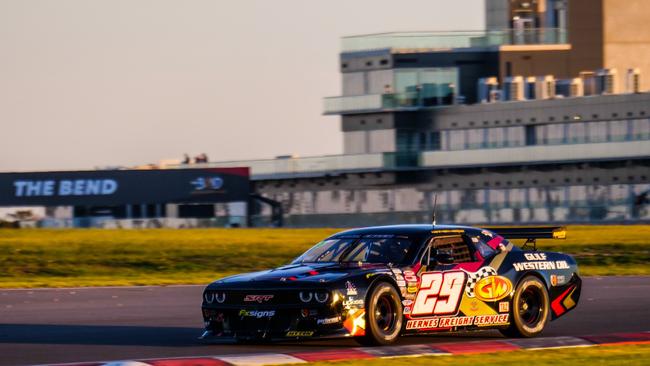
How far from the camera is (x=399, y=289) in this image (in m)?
14.4

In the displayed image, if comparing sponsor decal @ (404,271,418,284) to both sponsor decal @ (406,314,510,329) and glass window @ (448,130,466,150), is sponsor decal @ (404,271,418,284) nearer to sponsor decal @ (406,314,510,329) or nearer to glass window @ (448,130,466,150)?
sponsor decal @ (406,314,510,329)

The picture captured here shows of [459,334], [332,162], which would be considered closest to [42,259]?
[459,334]

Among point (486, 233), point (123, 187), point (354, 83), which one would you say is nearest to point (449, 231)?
point (486, 233)

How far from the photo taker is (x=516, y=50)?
73.3 meters

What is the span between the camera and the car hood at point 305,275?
14.0 metres

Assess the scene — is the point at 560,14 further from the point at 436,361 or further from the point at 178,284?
the point at 436,361

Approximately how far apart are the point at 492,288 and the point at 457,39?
5773 centimetres

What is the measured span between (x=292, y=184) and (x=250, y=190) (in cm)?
297

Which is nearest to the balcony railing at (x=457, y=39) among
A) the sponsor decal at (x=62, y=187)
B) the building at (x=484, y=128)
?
the building at (x=484, y=128)

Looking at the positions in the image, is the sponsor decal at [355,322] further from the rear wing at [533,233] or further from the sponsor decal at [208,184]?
the sponsor decal at [208,184]

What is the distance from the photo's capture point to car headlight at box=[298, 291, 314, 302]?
45.5ft

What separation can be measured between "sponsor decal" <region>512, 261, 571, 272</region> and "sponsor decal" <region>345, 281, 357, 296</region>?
2565 millimetres

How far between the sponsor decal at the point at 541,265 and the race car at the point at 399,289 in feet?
0.05

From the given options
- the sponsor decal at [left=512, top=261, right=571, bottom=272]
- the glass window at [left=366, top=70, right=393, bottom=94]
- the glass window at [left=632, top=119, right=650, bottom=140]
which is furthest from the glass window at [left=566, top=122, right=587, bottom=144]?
the sponsor decal at [left=512, top=261, right=571, bottom=272]
